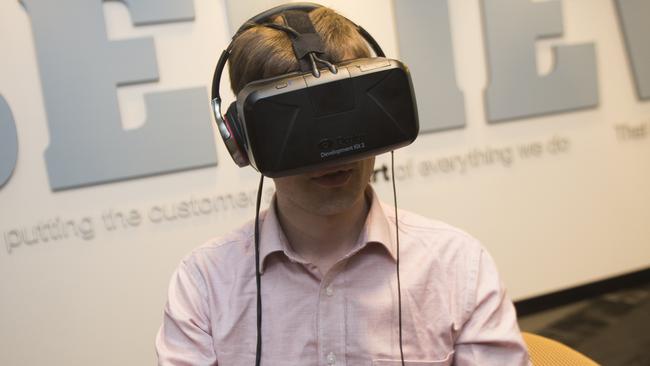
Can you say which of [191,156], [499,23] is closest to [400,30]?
[499,23]

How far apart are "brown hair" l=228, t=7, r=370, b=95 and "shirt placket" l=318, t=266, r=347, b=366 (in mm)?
360

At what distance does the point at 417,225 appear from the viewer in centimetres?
101

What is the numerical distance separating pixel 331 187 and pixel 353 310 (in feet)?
0.75

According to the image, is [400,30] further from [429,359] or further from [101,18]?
[429,359]

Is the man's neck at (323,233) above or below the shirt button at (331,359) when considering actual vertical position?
above

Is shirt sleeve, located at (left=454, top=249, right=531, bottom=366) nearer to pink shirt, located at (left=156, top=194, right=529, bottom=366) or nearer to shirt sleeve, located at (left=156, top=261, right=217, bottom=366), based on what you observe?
pink shirt, located at (left=156, top=194, right=529, bottom=366)

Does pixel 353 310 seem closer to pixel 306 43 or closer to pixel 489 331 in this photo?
pixel 489 331

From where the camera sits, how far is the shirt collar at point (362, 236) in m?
0.93

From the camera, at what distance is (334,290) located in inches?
36.0

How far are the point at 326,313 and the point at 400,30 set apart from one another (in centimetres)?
162

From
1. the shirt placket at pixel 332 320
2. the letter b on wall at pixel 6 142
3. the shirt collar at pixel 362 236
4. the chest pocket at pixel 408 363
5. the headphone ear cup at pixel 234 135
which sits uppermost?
the letter b on wall at pixel 6 142

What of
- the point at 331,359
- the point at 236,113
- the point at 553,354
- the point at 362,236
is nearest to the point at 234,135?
the point at 236,113

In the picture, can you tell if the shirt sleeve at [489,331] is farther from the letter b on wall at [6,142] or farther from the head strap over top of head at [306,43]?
the letter b on wall at [6,142]

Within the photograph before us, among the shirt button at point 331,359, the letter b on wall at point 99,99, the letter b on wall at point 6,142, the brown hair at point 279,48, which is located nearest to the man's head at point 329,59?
the brown hair at point 279,48
